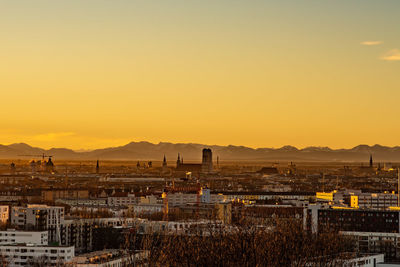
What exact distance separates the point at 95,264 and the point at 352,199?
170 ft

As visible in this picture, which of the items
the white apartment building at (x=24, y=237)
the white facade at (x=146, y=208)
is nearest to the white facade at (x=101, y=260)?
the white apartment building at (x=24, y=237)

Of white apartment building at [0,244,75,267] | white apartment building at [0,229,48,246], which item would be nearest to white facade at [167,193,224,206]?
white apartment building at [0,229,48,246]

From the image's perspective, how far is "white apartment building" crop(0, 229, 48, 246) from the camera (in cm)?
5497

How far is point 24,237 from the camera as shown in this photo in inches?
2199

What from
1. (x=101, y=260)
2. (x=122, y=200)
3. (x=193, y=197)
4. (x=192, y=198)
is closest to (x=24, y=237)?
(x=101, y=260)

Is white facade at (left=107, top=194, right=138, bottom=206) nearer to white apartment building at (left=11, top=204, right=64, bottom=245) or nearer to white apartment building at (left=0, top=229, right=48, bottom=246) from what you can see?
white apartment building at (left=11, top=204, right=64, bottom=245)

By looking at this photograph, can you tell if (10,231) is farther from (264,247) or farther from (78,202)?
(78,202)

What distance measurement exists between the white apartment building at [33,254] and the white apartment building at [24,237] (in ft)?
15.2

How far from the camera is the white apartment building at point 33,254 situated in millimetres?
47719

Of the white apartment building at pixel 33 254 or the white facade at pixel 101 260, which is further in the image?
the white apartment building at pixel 33 254

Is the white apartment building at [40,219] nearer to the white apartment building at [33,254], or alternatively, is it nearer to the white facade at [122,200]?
the white apartment building at [33,254]

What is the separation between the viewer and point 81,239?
63219mm

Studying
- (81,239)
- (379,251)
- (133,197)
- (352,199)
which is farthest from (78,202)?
(379,251)

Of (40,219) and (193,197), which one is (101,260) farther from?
(193,197)
